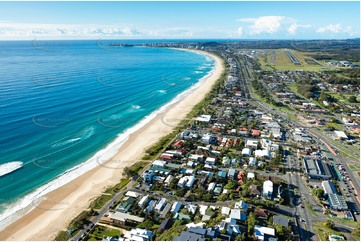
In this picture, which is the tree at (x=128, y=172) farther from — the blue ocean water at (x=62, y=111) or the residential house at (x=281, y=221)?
the residential house at (x=281, y=221)

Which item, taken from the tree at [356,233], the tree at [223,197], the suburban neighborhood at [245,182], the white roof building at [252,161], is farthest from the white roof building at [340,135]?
the tree at [223,197]

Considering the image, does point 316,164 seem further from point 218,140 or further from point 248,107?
point 248,107

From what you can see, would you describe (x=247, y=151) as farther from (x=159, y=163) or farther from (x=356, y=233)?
(x=356, y=233)

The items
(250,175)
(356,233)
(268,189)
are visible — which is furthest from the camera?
(250,175)

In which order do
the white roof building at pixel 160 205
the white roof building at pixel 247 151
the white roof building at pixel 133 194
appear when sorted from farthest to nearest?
the white roof building at pixel 247 151
the white roof building at pixel 133 194
the white roof building at pixel 160 205

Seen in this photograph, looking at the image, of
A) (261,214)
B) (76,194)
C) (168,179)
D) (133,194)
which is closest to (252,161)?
(261,214)

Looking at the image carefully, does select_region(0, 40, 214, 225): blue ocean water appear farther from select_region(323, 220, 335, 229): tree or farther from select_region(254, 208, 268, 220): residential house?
select_region(323, 220, 335, 229): tree

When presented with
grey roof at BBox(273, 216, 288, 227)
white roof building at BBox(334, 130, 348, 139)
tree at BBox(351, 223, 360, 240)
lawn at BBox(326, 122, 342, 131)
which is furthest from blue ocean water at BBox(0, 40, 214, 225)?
white roof building at BBox(334, 130, 348, 139)

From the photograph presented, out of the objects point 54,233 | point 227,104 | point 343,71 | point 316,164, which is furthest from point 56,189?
point 343,71
